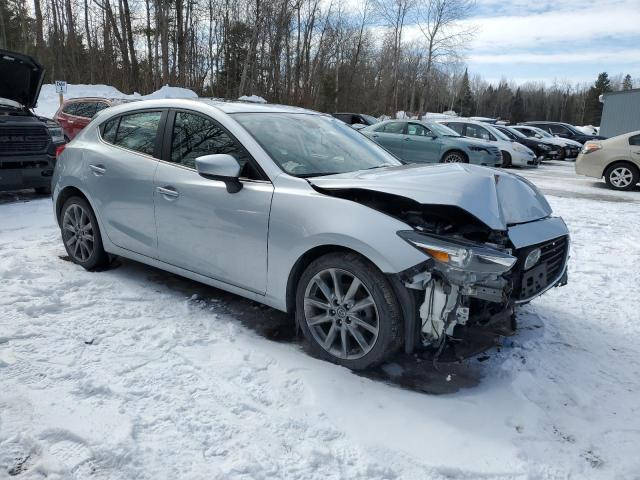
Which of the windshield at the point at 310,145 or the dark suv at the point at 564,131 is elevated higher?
the dark suv at the point at 564,131

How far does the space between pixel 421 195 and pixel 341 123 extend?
76.4 inches

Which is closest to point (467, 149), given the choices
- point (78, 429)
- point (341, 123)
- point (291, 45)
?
point (341, 123)

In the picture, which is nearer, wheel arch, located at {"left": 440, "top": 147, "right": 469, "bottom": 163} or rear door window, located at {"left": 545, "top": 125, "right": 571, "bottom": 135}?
wheel arch, located at {"left": 440, "top": 147, "right": 469, "bottom": 163}

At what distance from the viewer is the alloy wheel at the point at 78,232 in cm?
466

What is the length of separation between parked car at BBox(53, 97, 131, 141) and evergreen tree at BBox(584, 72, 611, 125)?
91.3 metres

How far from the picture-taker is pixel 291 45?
133ft

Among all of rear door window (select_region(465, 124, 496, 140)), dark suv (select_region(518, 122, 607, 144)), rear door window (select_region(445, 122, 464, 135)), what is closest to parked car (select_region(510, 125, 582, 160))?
dark suv (select_region(518, 122, 607, 144))

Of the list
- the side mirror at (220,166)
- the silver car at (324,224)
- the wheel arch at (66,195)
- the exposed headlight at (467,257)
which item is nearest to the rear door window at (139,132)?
the silver car at (324,224)

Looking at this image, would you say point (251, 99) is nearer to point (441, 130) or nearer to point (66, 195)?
point (441, 130)

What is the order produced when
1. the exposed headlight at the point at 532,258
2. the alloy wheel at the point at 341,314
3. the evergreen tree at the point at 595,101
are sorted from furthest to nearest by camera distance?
1. the evergreen tree at the point at 595,101
2. the exposed headlight at the point at 532,258
3. the alloy wheel at the point at 341,314

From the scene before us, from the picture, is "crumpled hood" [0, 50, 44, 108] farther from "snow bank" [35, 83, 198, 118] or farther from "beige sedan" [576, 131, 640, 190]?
"snow bank" [35, 83, 198, 118]

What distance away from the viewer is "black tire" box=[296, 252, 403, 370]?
9.27 feet

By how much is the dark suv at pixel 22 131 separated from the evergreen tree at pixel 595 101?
95.2 meters

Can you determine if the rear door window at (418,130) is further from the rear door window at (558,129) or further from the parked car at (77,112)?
the rear door window at (558,129)
